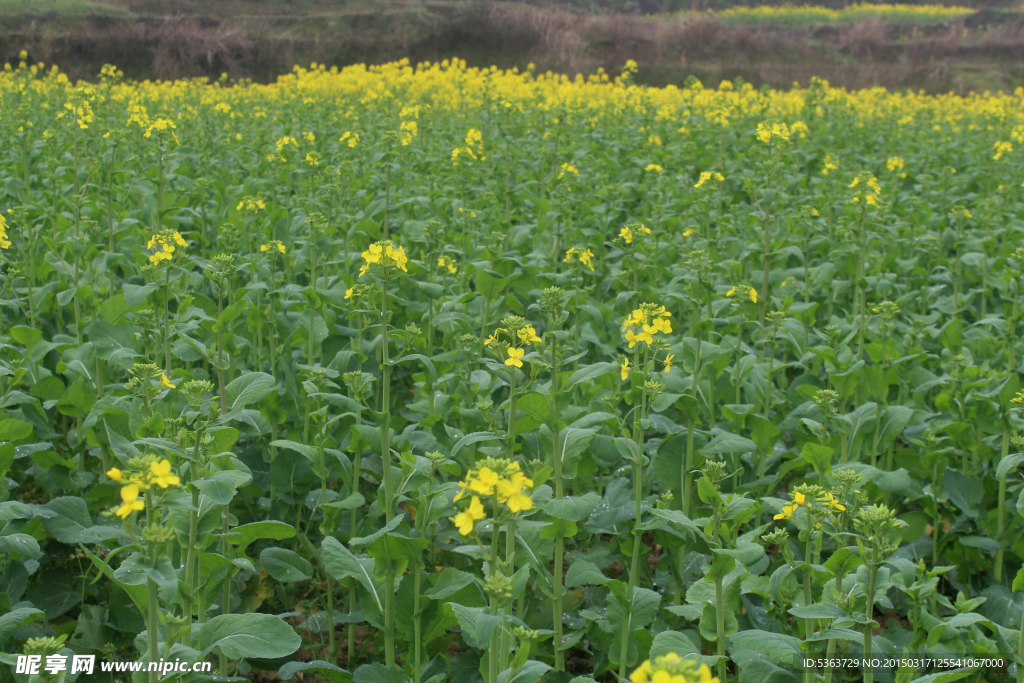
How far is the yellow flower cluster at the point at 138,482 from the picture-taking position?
1.68 meters

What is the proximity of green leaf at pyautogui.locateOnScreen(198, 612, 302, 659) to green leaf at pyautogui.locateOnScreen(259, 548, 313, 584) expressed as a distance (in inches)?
25.3

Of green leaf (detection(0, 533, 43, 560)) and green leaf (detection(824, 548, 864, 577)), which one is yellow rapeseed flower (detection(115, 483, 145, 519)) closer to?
green leaf (detection(0, 533, 43, 560))

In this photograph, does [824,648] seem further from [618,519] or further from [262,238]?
[262,238]

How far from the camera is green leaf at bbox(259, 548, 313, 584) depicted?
291 cm

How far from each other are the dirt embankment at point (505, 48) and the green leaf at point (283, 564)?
81.0 feet

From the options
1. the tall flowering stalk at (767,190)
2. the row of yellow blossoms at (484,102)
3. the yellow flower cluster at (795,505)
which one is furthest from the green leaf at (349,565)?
the row of yellow blossoms at (484,102)

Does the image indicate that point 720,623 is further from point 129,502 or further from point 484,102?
point 484,102

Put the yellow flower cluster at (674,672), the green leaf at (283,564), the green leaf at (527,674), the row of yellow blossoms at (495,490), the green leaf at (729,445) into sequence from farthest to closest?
the green leaf at (729,445)
the green leaf at (283,564)
the green leaf at (527,674)
the row of yellow blossoms at (495,490)
the yellow flower cluster at (674,672)

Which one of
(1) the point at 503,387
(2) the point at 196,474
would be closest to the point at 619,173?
(1) the point at 503,387

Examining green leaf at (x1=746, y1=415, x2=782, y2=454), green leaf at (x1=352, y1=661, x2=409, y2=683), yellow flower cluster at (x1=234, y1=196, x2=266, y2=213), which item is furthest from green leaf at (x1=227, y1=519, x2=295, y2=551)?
yellow flower cluster at (x1=234, y1=196, x2=266, y2=213)

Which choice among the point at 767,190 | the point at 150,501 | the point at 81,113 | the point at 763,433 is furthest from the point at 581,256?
the point at 81,113

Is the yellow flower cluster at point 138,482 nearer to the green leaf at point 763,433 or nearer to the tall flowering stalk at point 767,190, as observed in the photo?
the green leaf at point 763,433

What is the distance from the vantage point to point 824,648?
8.56 ft

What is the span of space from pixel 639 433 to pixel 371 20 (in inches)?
1154
